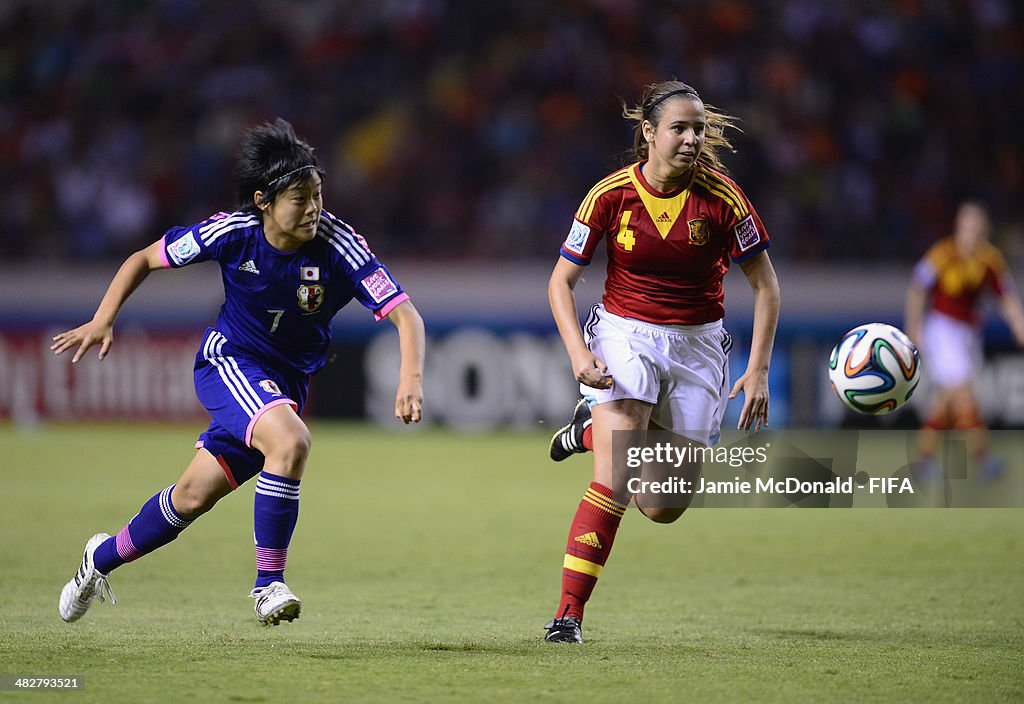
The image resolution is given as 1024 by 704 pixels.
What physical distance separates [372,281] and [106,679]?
1.85 meters

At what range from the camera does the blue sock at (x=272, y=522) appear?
4953mm

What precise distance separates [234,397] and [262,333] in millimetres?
374

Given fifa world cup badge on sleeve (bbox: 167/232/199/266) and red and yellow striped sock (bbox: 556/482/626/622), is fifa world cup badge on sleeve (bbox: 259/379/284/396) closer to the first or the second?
fifa world cup badge on sleeve (bbox: 167/232/199/266)

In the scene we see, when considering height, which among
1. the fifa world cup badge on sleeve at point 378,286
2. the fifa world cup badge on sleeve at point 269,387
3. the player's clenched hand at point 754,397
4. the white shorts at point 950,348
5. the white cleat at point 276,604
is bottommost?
the white cleat at point 276,604

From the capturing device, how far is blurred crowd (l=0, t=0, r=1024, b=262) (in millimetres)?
16562

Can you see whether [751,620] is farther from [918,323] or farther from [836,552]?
[918,323]

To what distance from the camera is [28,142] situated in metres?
17.6

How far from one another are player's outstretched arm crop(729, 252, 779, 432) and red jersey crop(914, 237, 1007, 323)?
6560mm

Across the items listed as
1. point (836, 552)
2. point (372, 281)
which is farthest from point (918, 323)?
point (372, 281)

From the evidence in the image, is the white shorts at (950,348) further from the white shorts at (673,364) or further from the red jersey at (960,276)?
the white shorts at (673,364)

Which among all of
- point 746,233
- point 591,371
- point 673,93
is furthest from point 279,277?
point 746,233

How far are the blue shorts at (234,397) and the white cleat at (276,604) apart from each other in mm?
565

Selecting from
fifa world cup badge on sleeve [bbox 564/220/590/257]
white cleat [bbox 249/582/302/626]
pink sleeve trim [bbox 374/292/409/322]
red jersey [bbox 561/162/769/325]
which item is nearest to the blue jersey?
pink sleeve trim [bbox 374/292/409/322]

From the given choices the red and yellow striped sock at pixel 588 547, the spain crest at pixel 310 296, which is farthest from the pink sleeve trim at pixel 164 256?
the red and yellow striped sock at pixel 588 547
